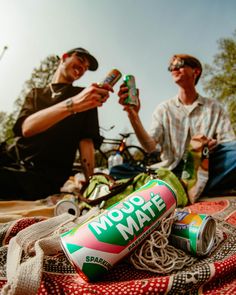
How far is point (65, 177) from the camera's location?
195 cm

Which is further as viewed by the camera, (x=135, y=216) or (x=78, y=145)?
(x=78, y=145)

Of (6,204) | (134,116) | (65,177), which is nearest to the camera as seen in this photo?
(6,204)

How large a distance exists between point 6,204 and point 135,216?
1.23 metres

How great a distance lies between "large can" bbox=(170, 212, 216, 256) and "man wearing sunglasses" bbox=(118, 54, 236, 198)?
1.15 m

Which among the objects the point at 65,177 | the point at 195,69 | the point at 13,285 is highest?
the point at 195,69

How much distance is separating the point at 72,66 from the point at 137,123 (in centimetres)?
80

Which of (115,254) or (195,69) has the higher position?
(195,69)

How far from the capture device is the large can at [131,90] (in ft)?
4.93

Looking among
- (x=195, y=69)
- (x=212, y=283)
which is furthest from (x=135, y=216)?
(x=195, y=69)

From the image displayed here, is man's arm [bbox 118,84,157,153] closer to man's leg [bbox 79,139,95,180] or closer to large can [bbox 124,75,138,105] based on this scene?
large can [bbox 124,75,138,105]

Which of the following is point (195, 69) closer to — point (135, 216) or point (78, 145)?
point (78, 145)

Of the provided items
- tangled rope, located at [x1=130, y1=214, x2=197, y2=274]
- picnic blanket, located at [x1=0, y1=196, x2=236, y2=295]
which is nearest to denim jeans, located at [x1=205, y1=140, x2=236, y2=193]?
picnic blanket, located at [x1=0, y1=196, x2=236, y2=295]

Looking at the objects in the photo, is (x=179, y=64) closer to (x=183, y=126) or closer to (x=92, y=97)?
(x=183, y=126)

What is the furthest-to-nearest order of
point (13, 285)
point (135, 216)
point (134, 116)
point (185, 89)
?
point (185, 89) < point (134, 116) < point (135, 216) < point (13, 285)
